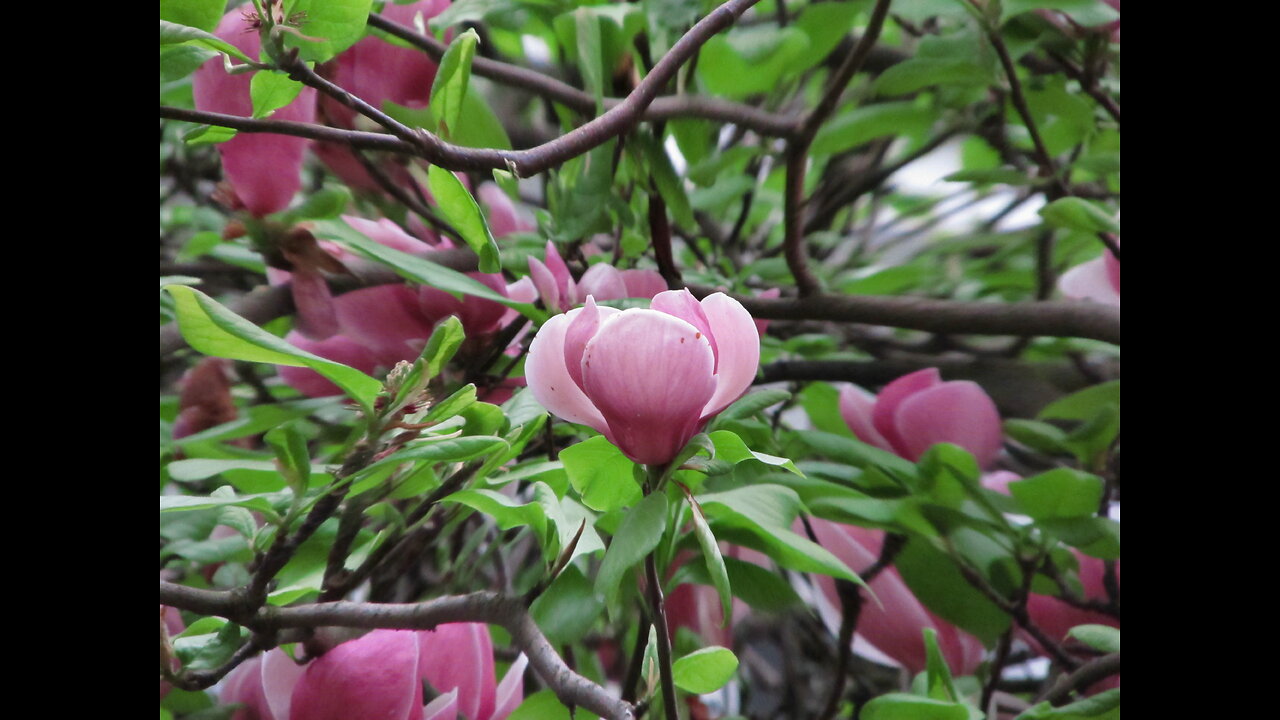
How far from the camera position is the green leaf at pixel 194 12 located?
282 mm

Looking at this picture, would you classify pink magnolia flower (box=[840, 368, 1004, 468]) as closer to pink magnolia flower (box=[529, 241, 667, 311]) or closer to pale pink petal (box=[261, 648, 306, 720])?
pink magnolia flower (box=[529, 241, 667, 311])

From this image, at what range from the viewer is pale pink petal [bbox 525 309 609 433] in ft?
0.80

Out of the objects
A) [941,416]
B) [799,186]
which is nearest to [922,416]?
[941,416]

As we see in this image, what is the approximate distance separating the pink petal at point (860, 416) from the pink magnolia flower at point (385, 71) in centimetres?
23

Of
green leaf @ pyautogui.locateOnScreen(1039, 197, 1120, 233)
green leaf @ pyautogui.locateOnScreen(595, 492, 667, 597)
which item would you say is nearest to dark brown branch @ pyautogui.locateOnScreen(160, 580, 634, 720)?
green leaf @ pyautogui.locateOnScreen(595, 492, 667, 597)

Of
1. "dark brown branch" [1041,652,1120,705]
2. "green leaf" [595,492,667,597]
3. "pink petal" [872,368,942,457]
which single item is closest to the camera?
"green leaf" [595,492,667,597]

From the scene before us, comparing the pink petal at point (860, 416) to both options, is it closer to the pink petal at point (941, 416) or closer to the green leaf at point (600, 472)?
the pink petal at point (941, 416)

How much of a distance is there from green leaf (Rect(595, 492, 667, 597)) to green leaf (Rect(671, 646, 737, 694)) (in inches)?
1.7

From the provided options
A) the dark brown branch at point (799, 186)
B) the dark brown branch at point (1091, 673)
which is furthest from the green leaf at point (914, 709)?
the dark brown branch at point (799, 186)

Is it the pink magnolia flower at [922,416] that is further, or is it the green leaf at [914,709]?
the pink magnolia flower at [922,416]

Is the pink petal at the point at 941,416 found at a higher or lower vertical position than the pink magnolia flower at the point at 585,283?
lower

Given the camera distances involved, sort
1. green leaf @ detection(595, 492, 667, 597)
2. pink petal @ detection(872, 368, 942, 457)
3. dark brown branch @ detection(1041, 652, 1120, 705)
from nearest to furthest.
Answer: green leaf @ detection(595, 492, 667, 597) < dark brown branch @ detection(1041, 652, 1120, 705) < pink petal @ detection(872, 368, 942, 457)
